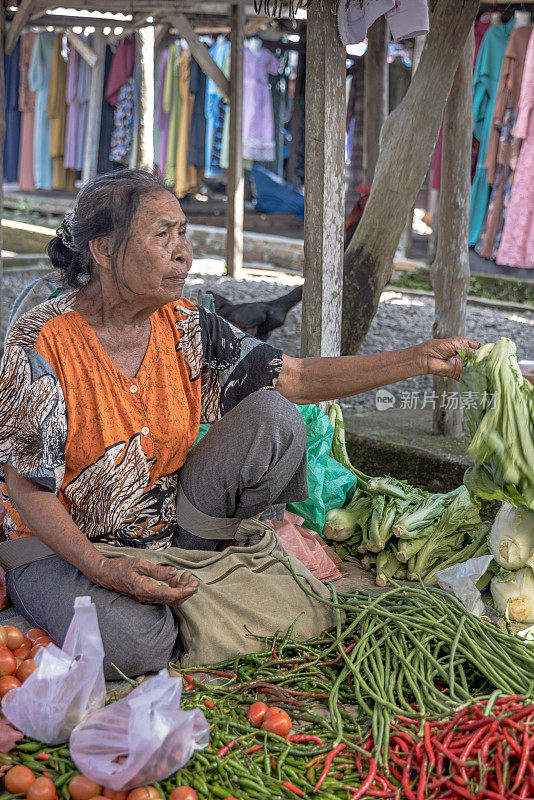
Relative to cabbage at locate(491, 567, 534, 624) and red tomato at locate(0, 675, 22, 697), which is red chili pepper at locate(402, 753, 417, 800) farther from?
red tomato at locate(0, 675, 22, 697)

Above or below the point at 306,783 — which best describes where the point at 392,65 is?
above

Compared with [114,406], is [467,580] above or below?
below

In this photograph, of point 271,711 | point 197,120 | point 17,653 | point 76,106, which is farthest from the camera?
point 76,106

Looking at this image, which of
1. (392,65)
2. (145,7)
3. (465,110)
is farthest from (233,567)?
(392,65)

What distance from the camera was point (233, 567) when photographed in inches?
98.2

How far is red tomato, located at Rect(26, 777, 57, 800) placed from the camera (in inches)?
67.4

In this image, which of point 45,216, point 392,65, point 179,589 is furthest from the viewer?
point 45,216

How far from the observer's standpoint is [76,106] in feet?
37.9

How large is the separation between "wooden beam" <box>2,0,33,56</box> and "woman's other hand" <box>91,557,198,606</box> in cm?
489

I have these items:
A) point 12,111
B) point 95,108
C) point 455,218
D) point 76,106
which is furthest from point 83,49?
point 455,218

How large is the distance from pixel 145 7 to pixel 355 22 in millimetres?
4313

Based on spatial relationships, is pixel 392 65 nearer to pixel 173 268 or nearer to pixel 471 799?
pixel 173 268

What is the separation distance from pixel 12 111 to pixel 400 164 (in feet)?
31.2

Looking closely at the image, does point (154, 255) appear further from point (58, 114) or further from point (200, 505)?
point (58, 114)
